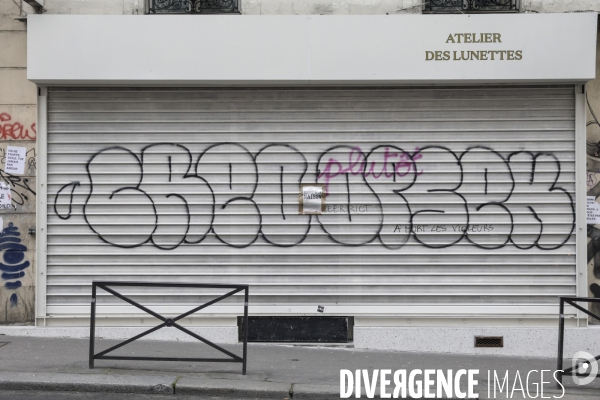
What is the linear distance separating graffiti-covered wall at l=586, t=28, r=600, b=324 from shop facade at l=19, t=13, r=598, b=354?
0.12 metres

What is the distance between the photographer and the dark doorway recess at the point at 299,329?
8.73 metres

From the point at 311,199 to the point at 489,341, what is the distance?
2.77 meters

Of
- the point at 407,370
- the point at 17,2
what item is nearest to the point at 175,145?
the point at 17,2

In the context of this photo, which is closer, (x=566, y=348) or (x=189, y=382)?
(x=189, y=382)

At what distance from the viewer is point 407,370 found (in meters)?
7.55

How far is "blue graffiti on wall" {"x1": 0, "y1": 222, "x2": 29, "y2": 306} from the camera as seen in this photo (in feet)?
28.5

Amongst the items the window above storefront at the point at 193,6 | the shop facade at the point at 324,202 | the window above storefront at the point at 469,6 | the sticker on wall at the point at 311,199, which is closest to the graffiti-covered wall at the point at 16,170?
the shop facade at the point at 324,202

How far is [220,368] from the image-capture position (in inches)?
286

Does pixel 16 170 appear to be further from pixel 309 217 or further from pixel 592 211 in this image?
pixel 592 211

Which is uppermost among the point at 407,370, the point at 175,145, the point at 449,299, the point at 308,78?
the point at 308,78

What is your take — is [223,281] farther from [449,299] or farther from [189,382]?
[449,299]

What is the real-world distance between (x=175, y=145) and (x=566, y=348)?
17.5ft

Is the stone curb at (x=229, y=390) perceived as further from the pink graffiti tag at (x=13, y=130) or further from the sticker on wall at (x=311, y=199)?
the pink graffiti tag at (x=13, y=130)

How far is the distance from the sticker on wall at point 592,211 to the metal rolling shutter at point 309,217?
0.55 meters
